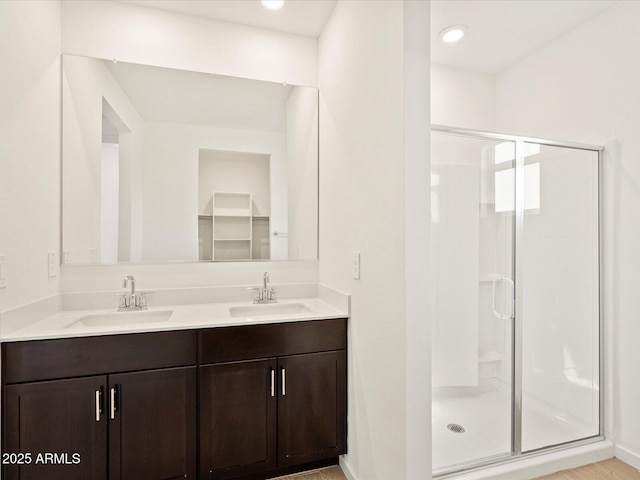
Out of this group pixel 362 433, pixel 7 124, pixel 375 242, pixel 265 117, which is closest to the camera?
pixel 7 124

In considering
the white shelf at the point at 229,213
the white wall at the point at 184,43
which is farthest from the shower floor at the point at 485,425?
the white wall at the point at 184,43

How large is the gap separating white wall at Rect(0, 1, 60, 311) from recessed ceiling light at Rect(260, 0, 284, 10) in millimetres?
1179

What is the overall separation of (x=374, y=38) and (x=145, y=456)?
7.39 feet

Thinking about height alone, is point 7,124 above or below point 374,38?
below

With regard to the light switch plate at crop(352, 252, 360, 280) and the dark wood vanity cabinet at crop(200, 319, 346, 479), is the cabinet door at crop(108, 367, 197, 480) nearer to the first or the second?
the dark wood vanity cabinet at crop(200, 319, 346, 479)

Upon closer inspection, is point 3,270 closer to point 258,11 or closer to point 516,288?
point 258,11

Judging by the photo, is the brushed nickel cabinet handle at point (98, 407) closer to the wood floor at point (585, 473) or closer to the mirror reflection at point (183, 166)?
the mirror reflection at point (183, 166)

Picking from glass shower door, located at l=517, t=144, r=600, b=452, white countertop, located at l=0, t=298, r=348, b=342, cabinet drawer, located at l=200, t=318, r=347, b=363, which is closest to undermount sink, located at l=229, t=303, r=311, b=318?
white countertop, located at l=0, t=298, r=348, b=342

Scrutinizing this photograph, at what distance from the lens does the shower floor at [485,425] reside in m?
1.92

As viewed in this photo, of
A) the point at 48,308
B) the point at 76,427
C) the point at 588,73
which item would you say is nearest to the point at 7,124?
the point at 48,308

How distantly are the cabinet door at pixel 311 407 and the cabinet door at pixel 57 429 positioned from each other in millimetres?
850

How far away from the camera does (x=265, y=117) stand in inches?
94.3

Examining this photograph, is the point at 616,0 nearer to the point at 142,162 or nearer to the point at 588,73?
the point at 588,73

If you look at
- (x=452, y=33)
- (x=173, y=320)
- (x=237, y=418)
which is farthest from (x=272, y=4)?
(x=237, y=418)
